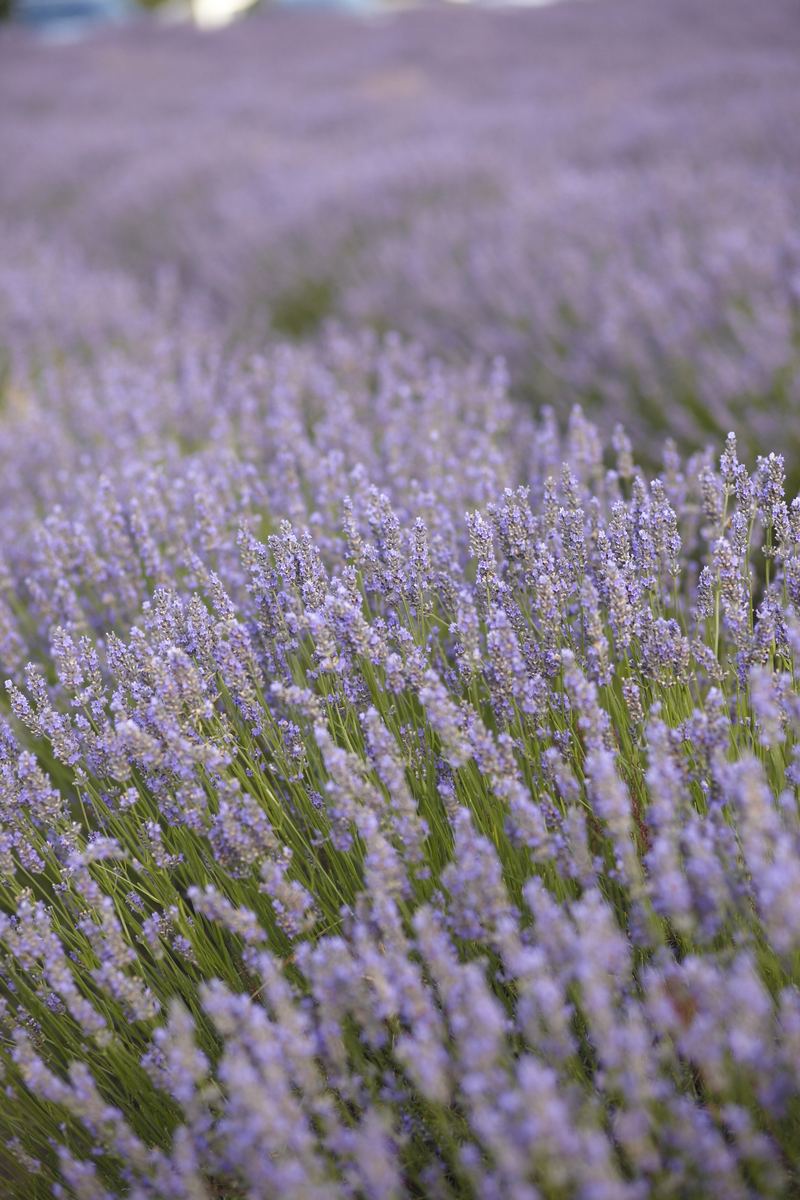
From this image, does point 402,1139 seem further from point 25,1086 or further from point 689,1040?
point 25,1086

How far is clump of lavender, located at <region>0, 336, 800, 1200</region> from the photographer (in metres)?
1.02

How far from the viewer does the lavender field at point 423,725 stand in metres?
1.07

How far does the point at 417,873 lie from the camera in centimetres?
140

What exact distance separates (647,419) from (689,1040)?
2825 mm

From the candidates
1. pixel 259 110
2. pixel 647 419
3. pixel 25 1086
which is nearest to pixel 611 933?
pixel 25 1086

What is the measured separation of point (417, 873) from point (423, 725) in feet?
1.40

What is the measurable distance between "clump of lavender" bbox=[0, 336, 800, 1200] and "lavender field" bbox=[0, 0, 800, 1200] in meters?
0.01

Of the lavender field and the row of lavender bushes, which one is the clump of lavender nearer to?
the lavender field

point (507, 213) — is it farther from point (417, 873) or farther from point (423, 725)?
point (417, 873)

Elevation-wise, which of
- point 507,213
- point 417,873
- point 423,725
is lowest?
point 417,873

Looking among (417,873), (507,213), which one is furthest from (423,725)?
(507,213)

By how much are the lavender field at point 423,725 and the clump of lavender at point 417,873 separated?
1 centimetres

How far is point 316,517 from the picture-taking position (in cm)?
219

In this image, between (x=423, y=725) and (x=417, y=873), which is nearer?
(x=417, y=873)
